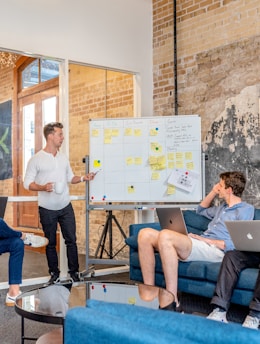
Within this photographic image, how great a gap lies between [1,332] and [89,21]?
3782 millimetres

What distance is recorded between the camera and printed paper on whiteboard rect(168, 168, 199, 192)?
5.05 meters

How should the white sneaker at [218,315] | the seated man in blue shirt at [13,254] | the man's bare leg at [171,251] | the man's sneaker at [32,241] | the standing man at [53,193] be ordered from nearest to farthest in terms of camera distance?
the white sneaker at [218,315] → the man's bare leg at [171,251] → the seated man in blue shirt at [13,254] → the man's sneaker at [32,241] → the standing man at [53,193]

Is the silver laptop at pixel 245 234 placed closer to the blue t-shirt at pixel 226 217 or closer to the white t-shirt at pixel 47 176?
the blue t-shirt at pixel 226 217

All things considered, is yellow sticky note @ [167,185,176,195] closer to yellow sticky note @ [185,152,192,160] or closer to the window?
yellow sticky note @ [185,152,192,160]

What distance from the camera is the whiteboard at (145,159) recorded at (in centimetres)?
507

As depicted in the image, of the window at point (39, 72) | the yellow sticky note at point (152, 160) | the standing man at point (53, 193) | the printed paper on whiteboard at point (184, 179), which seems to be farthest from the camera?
the window at point (39, 72)

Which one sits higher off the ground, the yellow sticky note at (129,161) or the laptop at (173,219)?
the yellow sticky note at (129,161)

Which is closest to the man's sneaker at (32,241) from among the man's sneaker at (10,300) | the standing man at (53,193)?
the man's sneaker at (10,300)

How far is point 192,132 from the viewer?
5078mm

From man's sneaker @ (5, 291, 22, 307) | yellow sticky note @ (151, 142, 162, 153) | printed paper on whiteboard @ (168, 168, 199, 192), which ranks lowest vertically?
man's sneaker @ (5, 291, 22, 307)

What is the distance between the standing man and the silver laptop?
2.09m

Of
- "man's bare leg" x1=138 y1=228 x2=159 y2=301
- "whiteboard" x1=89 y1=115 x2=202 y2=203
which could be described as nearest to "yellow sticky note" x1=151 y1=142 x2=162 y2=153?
"whiteboard" x1=89 y1=115 x2=202 y2=203

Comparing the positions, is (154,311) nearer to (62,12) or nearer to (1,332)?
(1,332)

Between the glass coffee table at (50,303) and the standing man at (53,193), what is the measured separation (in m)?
1.79
